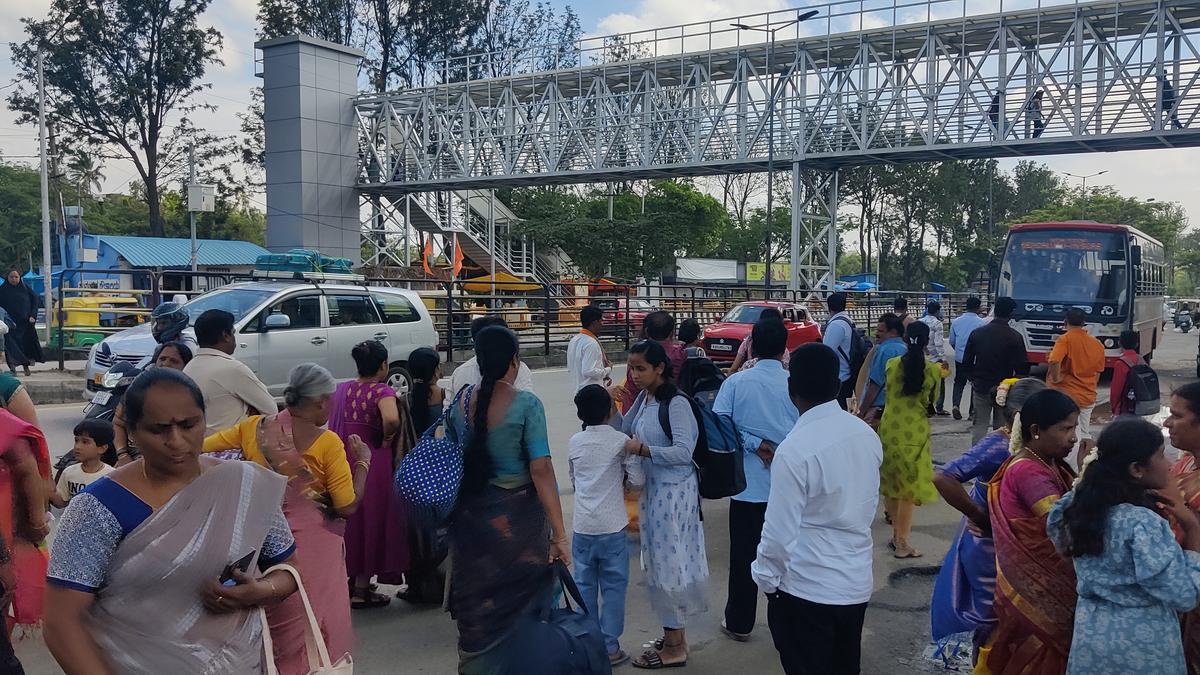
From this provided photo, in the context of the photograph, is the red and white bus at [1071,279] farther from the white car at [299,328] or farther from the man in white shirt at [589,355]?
the man in white shirt at [589,355]

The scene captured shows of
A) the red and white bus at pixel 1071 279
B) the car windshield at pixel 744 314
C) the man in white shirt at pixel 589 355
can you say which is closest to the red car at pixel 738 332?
the car windshield at pixel 744 314

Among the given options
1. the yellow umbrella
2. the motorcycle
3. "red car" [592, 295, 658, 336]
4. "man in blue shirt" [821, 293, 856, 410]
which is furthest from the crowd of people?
"red car" [592, 295, 658, 336]

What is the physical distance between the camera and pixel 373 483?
5117 mm

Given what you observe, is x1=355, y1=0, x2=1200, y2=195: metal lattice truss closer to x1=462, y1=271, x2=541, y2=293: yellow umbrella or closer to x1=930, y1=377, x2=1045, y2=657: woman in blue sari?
x1=462, y1=271, x2=541, y2=293: yellow umbrella

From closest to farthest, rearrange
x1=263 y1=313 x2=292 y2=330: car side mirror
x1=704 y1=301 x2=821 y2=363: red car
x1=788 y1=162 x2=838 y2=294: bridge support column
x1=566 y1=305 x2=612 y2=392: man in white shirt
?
x1=566 y1=305 x2=612 y2=392: man in white shirt
x1=263 y1=313 x2=292 y2=330: car side mirror
x1=704 y1=301 x2=821 y2=363: red car
x1=788 y1=162 x2=838 y2=294: bridge support column

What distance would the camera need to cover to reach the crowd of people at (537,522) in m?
2.25

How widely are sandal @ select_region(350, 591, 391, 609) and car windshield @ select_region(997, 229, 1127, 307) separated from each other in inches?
639

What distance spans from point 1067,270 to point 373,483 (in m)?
16.7

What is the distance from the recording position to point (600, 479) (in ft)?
14.4

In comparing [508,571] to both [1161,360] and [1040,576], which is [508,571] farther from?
[1161,360]

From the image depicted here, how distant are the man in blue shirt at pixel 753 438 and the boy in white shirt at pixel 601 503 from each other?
72 centimetres

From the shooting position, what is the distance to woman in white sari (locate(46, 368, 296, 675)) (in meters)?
2.11

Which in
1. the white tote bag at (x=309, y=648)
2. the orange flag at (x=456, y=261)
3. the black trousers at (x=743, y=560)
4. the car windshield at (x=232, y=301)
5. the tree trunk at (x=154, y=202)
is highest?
the tree trunk at (x=154, y=202)

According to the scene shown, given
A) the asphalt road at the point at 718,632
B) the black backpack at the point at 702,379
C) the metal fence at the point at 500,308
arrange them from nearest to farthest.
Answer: the asphalt road at the point at 718,632, the black backpack at the point at 702,379, the metal fence at the point at 500,308
